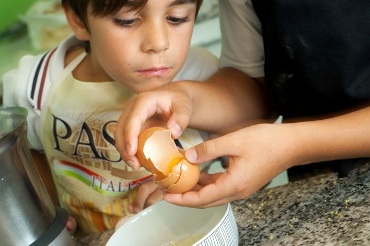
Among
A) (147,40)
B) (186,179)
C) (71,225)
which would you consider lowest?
(71,225)

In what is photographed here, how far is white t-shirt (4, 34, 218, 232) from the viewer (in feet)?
3.46

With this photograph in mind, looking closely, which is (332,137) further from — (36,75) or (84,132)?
(36,75)

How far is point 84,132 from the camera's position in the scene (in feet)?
3.50

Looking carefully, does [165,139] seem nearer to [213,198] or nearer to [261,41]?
[213,198]

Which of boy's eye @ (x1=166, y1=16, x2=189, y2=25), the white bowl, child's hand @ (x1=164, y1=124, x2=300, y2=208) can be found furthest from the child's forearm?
boy's eye @ (x1=166, y1=16, x2=189, y2=25)

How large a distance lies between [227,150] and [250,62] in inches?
13.9

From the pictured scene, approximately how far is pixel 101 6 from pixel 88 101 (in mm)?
265

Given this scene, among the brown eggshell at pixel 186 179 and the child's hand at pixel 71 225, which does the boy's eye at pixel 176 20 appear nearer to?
the brown eggshell at pixel 186 179

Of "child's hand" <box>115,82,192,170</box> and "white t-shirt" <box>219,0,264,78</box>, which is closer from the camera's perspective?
"child's hand" <box>115,82,192,170</box>

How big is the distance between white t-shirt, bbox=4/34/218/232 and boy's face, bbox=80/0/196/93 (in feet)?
0.57

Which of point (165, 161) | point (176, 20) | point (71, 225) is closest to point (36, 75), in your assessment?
point (71, 225)

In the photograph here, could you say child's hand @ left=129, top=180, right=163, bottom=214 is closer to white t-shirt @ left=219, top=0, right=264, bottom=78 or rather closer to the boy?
the boy

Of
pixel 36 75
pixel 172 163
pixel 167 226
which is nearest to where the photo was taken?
pixel 172 163

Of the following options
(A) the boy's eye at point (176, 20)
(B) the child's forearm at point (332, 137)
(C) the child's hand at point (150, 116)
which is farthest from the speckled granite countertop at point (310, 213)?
(A) the boy's eye at point (176, 20)
